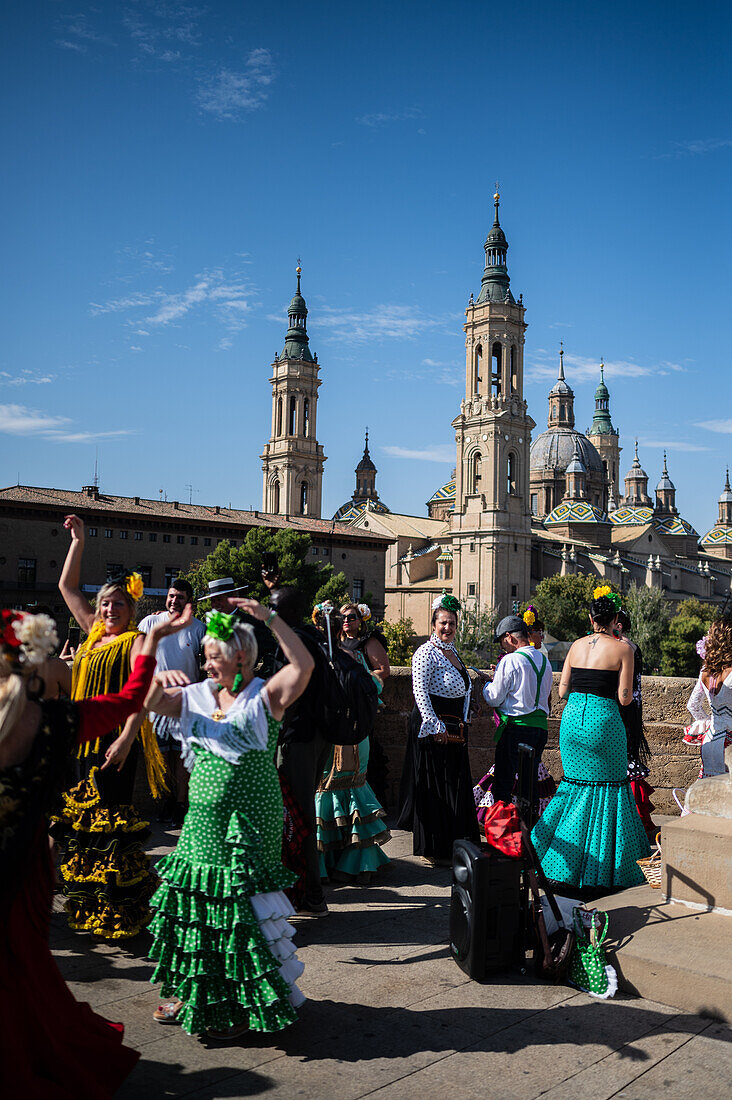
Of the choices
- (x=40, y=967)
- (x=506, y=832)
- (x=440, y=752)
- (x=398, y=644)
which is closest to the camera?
(x=40, y=967)

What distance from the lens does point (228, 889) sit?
12.4 ft

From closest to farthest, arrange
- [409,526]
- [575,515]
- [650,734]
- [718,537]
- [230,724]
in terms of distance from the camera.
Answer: [230,724] → [650,734] → [409,526] → [575,515] → [718,537]

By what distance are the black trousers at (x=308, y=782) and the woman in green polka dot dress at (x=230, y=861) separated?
160cm

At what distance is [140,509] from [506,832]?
63744 mm

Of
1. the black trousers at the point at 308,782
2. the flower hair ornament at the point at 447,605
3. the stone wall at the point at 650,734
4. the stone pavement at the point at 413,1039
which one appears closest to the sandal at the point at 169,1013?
the stone pavement at the point at 413,1039

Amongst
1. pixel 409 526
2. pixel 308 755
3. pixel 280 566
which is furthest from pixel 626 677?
pixel 409 526

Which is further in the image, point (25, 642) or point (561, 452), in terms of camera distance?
point (561, 452)

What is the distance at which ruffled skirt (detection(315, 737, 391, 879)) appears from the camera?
6.39 meters

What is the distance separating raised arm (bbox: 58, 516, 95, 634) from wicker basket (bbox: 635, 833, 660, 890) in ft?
12.5

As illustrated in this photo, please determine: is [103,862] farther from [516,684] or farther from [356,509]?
[356,509]

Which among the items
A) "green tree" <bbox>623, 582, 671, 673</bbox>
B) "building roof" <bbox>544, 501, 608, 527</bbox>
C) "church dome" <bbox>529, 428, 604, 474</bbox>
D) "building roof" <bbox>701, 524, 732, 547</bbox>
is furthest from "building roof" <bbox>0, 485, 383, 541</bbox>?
"building roof" <bbox>701, 524, 732, 547</bbox>

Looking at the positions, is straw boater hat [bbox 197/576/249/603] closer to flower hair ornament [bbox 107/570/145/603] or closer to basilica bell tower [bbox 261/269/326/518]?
flower hair ornament [bbox 107/570/145/603]

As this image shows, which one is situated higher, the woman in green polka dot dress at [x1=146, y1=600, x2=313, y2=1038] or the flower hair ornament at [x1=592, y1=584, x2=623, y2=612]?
the flower hair ornament at [x1=592, y1=584, x2=623, y2=612]

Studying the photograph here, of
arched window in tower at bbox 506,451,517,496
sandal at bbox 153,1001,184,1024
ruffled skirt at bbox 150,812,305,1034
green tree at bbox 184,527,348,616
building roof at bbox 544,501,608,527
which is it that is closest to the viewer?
ruffled skirt at bbox 150,812,305,1034
